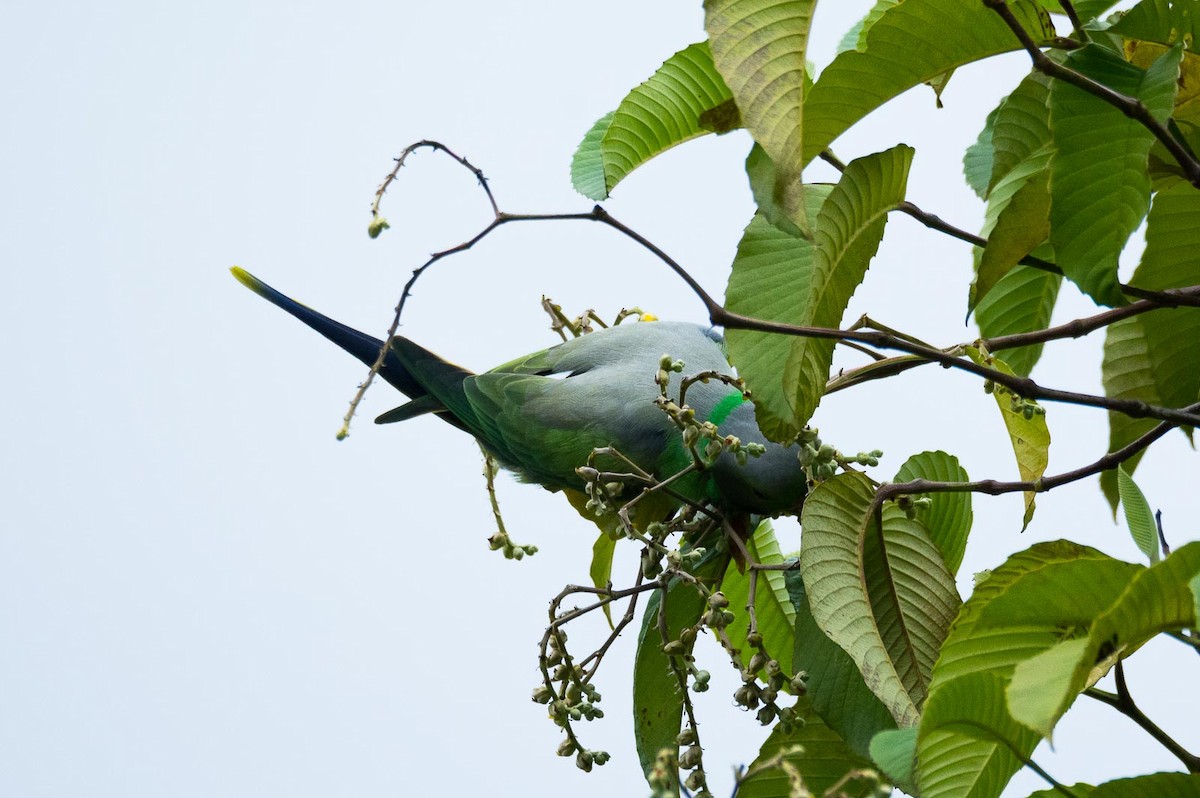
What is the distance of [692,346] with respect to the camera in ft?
4.07

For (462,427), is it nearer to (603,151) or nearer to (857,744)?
(603,151)

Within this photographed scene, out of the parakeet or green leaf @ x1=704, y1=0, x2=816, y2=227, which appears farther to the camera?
the parakeet

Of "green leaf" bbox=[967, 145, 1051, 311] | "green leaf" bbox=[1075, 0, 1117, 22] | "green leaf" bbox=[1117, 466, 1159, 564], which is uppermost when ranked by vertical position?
"green leaf" bbox=[1075, 0, 1117, 22]

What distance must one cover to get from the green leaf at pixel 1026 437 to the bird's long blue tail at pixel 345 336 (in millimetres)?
688

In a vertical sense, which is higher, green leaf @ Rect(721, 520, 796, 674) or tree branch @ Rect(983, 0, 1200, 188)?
tree branch @ Rect(983, 0, 1200, 188)

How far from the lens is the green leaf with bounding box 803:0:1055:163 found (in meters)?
0.74

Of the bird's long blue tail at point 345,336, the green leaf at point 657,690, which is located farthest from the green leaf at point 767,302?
the bird's long blue tail at point 345,336

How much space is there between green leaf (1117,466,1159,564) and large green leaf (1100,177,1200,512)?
19cm

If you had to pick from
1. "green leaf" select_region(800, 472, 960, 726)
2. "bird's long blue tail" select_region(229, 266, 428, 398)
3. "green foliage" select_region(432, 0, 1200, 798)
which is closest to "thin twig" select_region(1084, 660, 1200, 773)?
"green foliage" select_region(432, 0, 1200, 798)

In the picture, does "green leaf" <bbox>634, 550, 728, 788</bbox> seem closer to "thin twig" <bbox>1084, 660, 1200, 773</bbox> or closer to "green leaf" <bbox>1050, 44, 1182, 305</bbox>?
"thin twig" <bbox>1084, 660, 1200, 773</bbox>

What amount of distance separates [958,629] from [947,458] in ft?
0.70

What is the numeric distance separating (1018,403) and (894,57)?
27cm

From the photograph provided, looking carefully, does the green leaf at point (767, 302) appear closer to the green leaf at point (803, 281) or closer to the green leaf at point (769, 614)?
the green leaf at point (803, 281)

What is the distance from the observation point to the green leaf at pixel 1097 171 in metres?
0.69
